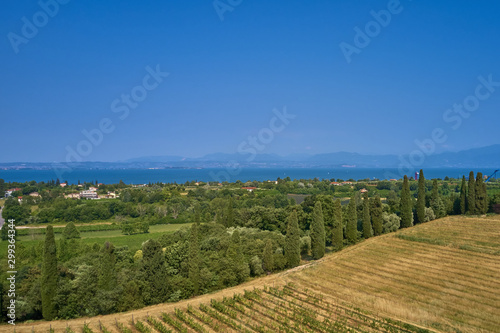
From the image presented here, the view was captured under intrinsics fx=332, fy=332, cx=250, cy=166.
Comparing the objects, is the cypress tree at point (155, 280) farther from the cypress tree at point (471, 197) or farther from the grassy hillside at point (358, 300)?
the cypress tree at point (471, 197)

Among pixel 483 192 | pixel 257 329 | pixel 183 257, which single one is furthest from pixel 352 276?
pixel 483 192

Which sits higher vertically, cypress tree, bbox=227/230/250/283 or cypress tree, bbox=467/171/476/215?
cypress tree, bbox=467/171/476/215

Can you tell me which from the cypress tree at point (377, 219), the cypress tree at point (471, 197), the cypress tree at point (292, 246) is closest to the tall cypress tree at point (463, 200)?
the cypress tree at point (471, 197)

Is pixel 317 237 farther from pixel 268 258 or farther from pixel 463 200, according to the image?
pixel 463 200

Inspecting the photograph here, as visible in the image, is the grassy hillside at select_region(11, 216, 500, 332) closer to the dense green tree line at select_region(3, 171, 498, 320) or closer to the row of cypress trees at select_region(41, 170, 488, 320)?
the dense green tree line at select_region(3, 171, 498, 320)

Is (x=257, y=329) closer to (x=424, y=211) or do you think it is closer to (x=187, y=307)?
(x=187, y=307)

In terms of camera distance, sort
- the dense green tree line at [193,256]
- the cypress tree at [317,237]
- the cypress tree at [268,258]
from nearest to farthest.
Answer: the dense green tree line at [193,256]
the cypress tree at [268,258]
the cypress tree at [317,237]

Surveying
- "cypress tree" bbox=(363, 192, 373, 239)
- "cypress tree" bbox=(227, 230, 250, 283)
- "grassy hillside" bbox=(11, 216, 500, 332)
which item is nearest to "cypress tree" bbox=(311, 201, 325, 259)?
"grassy hillside" bbox=(11, 216, 500, 332)

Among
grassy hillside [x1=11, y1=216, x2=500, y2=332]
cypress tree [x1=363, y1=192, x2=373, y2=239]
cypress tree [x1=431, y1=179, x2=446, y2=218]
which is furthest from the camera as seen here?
cypress tree [x1=431, y1=179, x2=446, y2=218]
